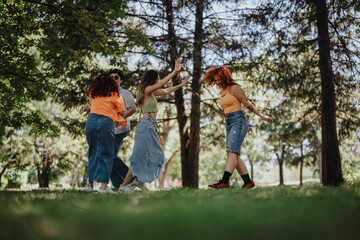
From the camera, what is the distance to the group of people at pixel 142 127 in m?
5.05

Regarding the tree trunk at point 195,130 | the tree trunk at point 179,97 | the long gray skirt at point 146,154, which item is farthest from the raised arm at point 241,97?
the tree trunk at point 195,130

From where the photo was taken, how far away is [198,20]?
10.9 m

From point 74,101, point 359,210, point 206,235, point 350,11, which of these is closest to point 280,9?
point 350,11

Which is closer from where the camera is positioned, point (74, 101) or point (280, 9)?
point (280, 9)

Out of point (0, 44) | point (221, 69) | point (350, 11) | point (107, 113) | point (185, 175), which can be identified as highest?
point (350, 11)

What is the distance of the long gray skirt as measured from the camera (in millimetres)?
5595

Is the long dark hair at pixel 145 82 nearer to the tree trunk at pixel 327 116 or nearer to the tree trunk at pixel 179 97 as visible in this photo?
the tree trunk at pixel 179 97

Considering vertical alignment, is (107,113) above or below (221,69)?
below

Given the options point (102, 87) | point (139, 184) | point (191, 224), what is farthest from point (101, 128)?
point (191, 224)

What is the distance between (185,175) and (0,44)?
7034 millimetres

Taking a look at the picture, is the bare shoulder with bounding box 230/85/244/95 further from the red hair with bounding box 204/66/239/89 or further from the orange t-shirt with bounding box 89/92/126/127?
the orange t-shirt with bounding box 89/92/126/127

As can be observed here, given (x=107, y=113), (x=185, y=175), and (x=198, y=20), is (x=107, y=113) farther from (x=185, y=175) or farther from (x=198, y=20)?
(x=198, y=20)

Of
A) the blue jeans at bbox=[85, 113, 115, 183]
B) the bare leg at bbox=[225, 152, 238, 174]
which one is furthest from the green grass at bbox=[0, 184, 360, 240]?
the bare leg at bbox=[225, 152, 238, 174]

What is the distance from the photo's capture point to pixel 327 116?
26.1 feet
